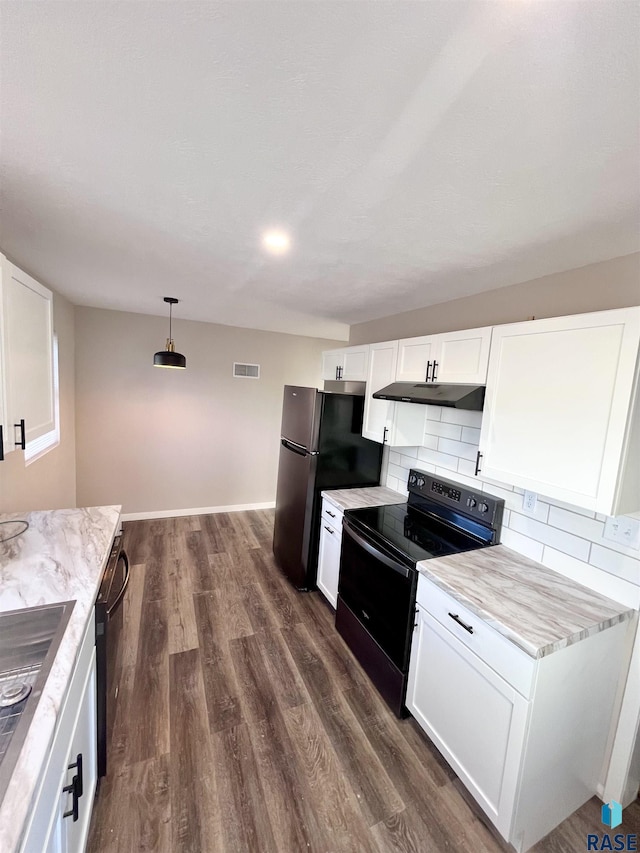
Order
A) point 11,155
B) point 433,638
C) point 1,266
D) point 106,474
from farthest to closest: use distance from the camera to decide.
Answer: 1. point 106,474
2. point 433,638
3. point 1,266
4. point 11,155

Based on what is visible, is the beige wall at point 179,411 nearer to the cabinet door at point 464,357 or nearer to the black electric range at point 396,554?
the black electric range at point 396,554

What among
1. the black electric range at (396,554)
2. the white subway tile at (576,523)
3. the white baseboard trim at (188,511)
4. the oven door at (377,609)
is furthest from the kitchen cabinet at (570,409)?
the white baseboard trim at (188,511)

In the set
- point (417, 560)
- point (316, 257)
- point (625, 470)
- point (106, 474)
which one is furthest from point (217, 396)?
point (625, 470)

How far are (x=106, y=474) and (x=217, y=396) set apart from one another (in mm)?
1518

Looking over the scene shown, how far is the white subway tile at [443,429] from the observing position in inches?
90.0

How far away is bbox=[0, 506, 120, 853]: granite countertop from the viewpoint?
699 mm

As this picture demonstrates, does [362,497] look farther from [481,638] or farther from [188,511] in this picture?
[188,511]

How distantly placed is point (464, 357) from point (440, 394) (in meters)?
0.24

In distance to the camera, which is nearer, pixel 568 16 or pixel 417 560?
pixel 568 16

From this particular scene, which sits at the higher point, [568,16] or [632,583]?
[568,16]

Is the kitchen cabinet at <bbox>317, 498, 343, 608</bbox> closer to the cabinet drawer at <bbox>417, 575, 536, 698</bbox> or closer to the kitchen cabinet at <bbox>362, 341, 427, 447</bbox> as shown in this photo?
the kitchen cabinet at <bbox>362, 341, 427, 447</bbox>

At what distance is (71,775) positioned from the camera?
1022 millimetres

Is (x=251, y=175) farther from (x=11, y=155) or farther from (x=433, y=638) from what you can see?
(x=433, y=638)

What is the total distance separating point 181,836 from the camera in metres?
1.31
